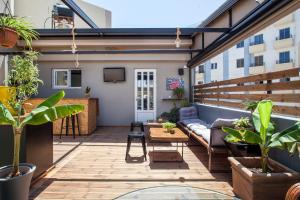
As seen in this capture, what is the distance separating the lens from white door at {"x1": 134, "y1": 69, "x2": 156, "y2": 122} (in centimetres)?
898

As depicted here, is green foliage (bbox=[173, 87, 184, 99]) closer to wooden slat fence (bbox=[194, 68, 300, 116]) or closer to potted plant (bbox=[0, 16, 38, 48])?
wooden slat fence (bbox=[194, 68, 300, 116])

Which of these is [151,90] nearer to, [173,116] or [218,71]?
[173,116]

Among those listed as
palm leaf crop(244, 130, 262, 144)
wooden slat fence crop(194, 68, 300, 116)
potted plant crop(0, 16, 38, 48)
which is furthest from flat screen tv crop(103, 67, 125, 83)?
palm leaf crop(244, 130, 262, 144)

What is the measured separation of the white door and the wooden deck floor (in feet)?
11.6

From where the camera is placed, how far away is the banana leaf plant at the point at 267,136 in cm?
237

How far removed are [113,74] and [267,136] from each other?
686 centimetres

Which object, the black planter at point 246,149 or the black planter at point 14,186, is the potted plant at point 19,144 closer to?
the black planter at point 14,186

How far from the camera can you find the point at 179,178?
11.7ft

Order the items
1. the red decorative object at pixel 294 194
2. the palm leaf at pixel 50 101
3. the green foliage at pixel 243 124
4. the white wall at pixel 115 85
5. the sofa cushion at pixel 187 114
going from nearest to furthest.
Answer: the red decorative object at pixel 294 194 < the palm leaf at pixel 50 101 < the green foliage at pixel 243 124 < the sofa cushion at pixel 187 114 < the white wall at pixel 115 85

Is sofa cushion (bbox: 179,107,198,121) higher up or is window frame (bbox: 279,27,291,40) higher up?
window frame (bbox: 279,27,291,40)

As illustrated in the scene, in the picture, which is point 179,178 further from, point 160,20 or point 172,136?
point 160,20

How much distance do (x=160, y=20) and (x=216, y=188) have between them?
225 inches

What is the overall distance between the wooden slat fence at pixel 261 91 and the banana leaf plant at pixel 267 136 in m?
0.54

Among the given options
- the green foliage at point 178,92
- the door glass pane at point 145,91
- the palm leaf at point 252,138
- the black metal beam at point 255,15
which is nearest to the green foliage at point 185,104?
the green foliage at point 178,92
